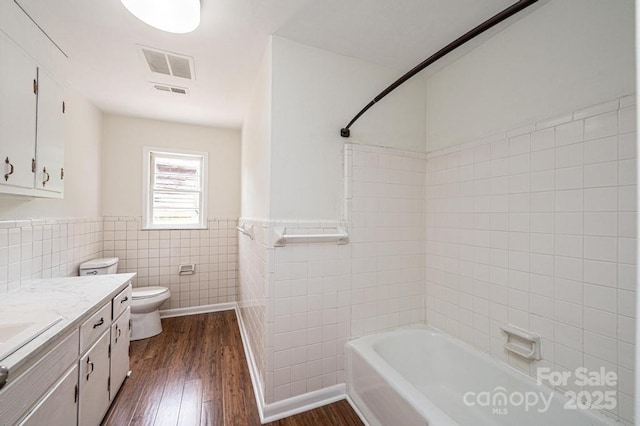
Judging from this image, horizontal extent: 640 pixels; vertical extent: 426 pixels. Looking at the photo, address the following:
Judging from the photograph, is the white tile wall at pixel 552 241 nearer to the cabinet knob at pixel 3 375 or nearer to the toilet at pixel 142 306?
the cabinet knob at pixel 3 375

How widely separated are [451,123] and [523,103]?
0.47 metres

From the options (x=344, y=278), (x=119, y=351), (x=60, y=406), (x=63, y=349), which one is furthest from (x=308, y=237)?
(x=119, y=351)

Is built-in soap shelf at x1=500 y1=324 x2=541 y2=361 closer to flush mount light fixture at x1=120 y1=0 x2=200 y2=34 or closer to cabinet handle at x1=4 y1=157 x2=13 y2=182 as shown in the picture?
flush mount light fixture at x1=120 y1=0 x2=200 y2=34

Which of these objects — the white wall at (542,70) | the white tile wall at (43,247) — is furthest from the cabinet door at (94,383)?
the white wall at (542,70)

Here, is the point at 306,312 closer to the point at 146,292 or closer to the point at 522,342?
the point at 522,342

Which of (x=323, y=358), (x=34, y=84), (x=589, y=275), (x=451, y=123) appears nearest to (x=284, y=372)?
(x=323, y=358)

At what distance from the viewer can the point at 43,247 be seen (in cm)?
191

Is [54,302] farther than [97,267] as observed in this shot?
No

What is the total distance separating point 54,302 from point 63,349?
44 centimetres

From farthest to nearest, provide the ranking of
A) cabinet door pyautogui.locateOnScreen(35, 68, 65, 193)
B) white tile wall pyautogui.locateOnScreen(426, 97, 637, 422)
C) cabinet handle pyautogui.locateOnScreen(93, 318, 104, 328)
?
cabinet door pyautogui.locateOnScreen(35, 68, 65, 193) → cabinet handle pyautogui.locateOnScreen(93, 318, 104, 328) → white tile wall pyautogui.locateOnScreen(426, 97, 637, 422)

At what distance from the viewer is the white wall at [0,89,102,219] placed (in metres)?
1.95

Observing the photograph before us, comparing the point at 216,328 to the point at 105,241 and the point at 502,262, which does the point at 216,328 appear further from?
the point at 502,262

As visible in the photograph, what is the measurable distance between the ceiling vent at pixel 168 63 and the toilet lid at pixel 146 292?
2.12m

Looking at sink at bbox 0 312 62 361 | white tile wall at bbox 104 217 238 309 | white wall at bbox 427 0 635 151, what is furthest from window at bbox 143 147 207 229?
white wall at bbox 427 0 635 151
